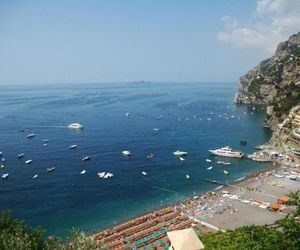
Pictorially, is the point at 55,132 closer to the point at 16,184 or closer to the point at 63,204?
the point at 16,184

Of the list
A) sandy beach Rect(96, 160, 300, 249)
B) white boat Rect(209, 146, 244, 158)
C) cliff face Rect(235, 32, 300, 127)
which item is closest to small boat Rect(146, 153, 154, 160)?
white boat Rect(209, 146, 244, 158)

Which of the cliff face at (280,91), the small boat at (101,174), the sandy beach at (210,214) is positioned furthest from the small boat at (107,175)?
the cliff face at (280,91)

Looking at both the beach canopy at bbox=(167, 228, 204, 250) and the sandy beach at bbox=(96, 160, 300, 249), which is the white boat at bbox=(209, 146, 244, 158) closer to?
the sandy beach at bbox=(96, 160, 300, 249)

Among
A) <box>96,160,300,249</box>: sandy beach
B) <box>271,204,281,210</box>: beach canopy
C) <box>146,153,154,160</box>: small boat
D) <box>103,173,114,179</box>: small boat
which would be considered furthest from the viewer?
<box>146,153,154,160</box>: small boat

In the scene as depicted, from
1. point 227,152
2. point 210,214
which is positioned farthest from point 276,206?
point 227,152

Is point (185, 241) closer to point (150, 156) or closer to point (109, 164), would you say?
point (109, 164)

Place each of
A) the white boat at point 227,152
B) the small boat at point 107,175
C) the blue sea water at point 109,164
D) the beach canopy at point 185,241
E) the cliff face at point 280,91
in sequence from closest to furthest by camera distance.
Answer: the beach canopy at point 185,241 → the blue sea water at point 109,164 → the small boat at point 107,175 → the white boat at point 227,152 → the cliff face at point 280,91

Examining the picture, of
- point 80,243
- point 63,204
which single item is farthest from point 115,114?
point 80,243

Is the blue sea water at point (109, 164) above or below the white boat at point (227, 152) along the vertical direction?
below

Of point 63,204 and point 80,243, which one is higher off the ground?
point 80,243

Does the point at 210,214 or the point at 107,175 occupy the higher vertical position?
the point at 210,214

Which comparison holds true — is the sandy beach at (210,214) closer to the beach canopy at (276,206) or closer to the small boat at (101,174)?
the beach canopy at (276,206)
